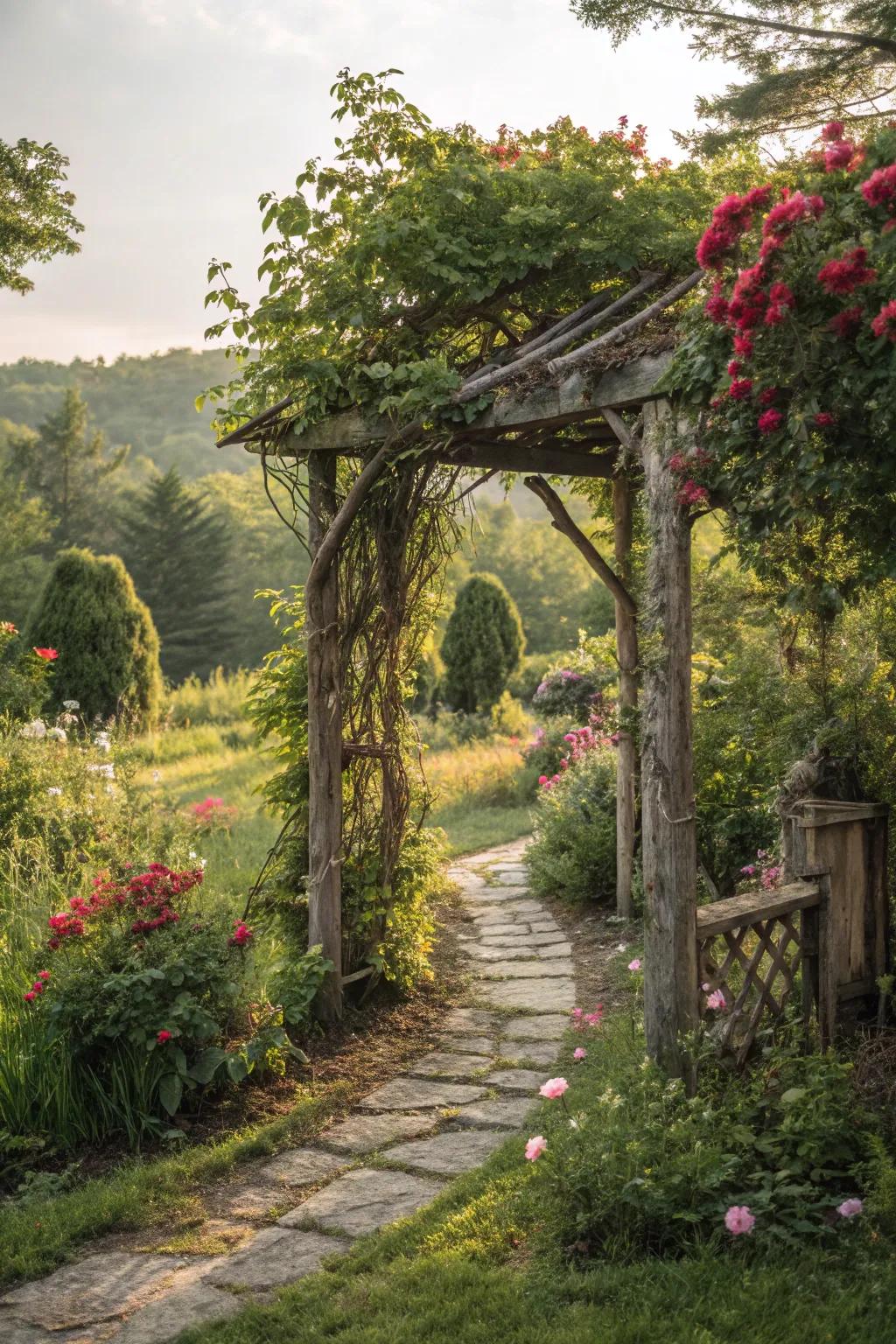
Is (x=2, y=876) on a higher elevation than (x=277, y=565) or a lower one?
lower

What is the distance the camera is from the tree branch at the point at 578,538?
Answer: 6.00m

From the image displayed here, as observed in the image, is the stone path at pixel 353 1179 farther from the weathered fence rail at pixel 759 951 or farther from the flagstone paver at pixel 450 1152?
the weathered fence rail at pixel 759 951

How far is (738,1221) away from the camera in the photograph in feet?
8.97

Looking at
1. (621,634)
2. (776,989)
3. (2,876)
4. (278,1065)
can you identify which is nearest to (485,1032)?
(278,1065)

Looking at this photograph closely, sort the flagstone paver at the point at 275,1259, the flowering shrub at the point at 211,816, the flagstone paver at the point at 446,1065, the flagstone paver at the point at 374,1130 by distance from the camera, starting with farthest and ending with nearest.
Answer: the flowering shrub at the point at 211,816, the flagstone paver at the point at 446,1065, the flagstone paver at the point at 374,1130, the flagstone paver at the point at 275,1259

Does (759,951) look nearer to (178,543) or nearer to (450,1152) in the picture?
(450,1152)

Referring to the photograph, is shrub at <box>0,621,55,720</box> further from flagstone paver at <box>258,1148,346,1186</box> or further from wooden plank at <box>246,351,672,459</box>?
flagstone paver at <box>258,1148,346,1186</box>

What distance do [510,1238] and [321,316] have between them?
3462 mm

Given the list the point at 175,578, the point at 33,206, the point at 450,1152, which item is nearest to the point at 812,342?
the point at 450,1152

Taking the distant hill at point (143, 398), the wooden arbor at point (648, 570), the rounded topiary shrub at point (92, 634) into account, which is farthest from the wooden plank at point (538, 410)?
the distant hill at point (143, 398)

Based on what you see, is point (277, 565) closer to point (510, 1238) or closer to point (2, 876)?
point (2, 876)

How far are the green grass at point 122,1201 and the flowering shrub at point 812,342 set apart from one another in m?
2.71

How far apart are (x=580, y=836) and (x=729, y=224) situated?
15.3ft

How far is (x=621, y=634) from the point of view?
6301 millimetres
